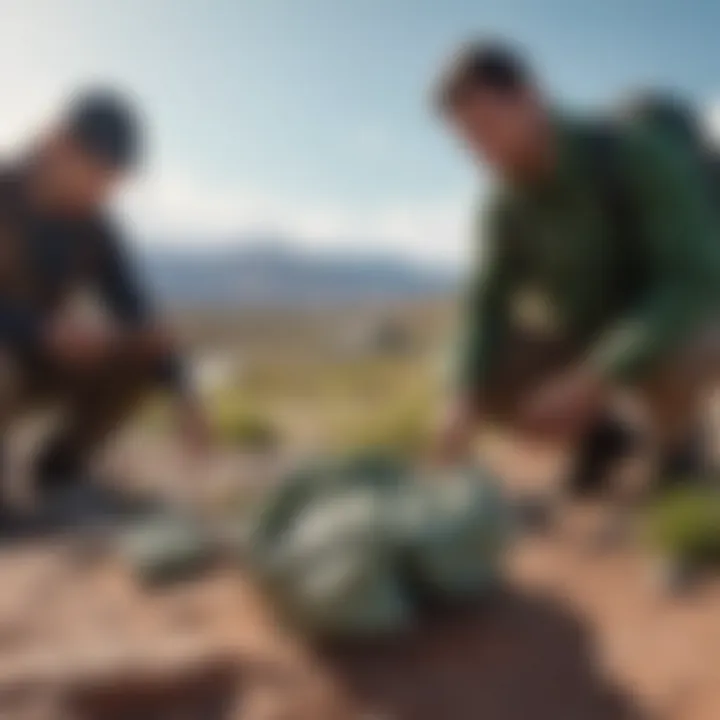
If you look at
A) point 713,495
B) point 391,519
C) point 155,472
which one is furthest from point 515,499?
point 155,472

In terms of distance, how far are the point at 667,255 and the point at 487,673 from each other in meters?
1.03

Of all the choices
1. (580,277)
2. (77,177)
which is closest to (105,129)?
(77,177)

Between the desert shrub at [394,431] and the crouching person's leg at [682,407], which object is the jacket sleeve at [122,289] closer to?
the desert shrub at [394,431]

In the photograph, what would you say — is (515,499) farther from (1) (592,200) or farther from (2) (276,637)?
(2) (276,637)

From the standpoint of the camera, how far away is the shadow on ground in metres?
1.46

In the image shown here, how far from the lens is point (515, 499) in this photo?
249cm

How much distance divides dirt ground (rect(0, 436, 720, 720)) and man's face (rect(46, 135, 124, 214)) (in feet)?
4.08

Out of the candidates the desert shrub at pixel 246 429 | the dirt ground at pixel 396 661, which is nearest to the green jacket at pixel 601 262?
the dirt ground at pixel 396 661

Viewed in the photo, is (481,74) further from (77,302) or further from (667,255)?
(77,302)

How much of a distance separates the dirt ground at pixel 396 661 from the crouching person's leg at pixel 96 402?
1.24 meters

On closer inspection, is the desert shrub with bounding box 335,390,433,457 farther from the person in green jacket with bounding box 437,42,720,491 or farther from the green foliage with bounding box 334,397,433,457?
the person in green jacket with bounding box 437,42,720,491

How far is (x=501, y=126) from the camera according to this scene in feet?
7.35

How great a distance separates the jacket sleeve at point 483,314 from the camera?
2.61m

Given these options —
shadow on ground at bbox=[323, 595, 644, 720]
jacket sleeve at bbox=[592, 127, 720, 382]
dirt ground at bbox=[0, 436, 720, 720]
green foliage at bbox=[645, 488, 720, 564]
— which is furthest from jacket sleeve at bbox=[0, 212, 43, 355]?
green foliage at bbox=[645, 488, 720, 564]
